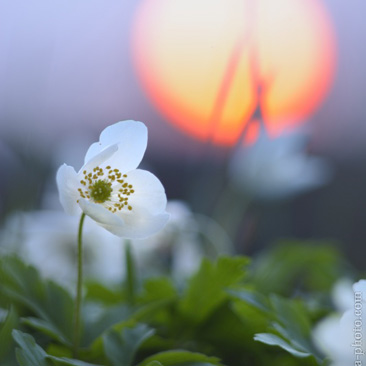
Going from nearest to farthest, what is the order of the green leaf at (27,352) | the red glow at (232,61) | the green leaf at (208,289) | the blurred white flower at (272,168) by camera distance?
the green leaf at (27,352) < the green leaf at (208,289) < the red glow at (232,61) < the blurred white flower at (272,168)

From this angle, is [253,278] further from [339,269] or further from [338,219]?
[338,219]

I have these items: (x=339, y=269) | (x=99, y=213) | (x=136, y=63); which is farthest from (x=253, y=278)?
(x=136, y=63)

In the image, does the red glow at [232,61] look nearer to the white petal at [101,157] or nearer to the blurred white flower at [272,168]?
the blurred white flower at [272,168]

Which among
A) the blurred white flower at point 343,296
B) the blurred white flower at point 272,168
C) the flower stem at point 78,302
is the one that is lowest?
the flower stem at point 78,302

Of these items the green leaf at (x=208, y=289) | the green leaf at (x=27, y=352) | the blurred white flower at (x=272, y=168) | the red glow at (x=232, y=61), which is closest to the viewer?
the green leaf at (x=27, y=352)

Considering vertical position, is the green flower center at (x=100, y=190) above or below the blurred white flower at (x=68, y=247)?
below

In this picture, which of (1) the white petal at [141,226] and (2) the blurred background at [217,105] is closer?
(1) the white petal at [141,226]

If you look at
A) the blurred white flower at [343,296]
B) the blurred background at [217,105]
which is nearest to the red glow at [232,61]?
the blurred background at [217,105]
